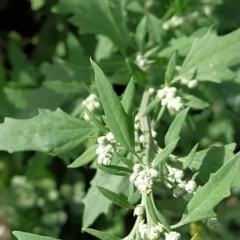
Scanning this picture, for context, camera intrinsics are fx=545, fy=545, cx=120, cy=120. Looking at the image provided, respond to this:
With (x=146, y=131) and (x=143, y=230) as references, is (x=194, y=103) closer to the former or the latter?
(x=146, y=131)

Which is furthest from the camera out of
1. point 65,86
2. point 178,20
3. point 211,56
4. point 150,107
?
point 178,20

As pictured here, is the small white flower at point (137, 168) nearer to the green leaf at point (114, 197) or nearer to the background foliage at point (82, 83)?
the green leaf at point (114, 197)

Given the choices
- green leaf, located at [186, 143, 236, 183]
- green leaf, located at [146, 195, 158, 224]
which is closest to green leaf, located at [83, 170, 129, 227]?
green leaf, located at [186, 143, 236, 183]

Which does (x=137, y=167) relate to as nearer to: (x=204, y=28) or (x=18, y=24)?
(x=204, y=28)

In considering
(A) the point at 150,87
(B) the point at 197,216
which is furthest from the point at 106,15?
(B) the point at 197,216

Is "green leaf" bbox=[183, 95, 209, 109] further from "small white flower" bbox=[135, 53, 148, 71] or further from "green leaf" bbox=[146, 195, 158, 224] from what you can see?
"green leaf" bbox=[146, 195, 158, 224]

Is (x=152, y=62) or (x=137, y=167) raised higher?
(x=137, y=167)

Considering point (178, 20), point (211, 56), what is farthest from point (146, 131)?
point (178, 20)
